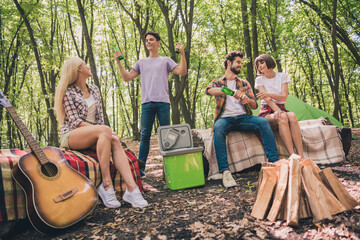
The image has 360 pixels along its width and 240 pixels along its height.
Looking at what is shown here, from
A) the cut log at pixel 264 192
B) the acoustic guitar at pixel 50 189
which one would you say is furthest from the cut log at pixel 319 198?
the acoustic guitar at pixel 50 189

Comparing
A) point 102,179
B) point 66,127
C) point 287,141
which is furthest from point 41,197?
point 287,141

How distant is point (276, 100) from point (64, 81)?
3.06 metres

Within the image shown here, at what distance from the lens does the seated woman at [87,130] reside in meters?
2.75

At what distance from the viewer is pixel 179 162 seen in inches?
127

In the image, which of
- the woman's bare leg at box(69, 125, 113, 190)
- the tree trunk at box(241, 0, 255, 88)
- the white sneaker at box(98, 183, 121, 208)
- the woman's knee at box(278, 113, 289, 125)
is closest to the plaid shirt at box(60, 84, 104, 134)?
the woman's bare leg at box(69, 125, 113, 190)

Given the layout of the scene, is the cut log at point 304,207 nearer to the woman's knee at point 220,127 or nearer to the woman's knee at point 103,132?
the woman's knee at point 220,127

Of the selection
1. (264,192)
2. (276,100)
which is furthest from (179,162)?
(276,100)

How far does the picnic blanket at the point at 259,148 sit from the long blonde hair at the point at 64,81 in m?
1.98

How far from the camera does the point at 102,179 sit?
110 inches

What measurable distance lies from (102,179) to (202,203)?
116cm

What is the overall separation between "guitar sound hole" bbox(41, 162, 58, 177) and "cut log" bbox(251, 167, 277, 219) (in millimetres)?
1838

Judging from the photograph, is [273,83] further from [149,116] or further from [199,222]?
[199,222]

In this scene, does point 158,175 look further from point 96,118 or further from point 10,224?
point 10,224

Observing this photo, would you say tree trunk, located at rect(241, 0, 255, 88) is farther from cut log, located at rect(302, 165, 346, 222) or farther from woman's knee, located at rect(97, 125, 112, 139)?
cut log, located at rect(302, 165, 346, 222)
